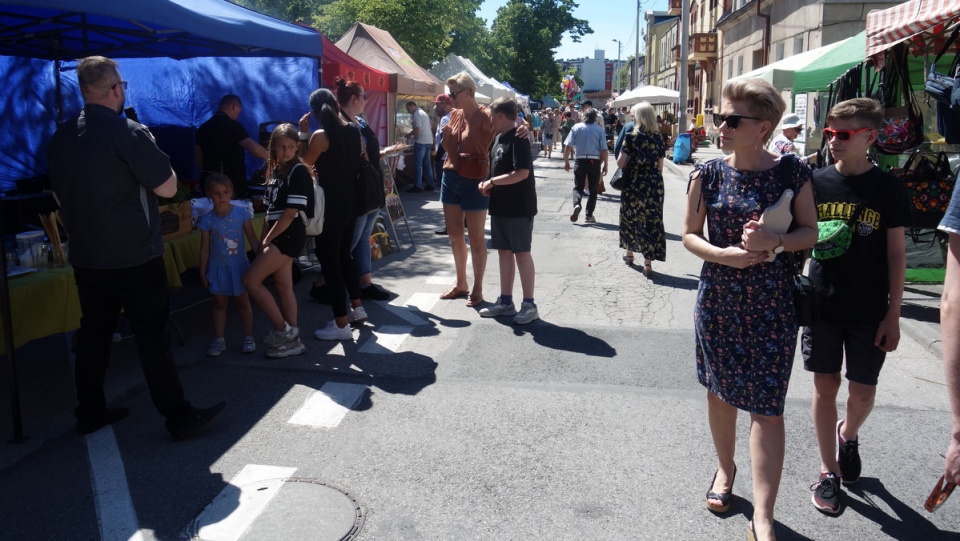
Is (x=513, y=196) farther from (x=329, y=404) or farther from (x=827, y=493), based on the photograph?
(x=827, y=493)

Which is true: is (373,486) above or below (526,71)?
below

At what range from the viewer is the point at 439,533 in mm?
3170

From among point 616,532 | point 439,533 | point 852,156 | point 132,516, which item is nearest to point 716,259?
point 852,156

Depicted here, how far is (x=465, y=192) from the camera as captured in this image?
258 inches

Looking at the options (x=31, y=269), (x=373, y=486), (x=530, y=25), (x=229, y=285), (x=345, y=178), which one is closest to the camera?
(x=373, y=486)

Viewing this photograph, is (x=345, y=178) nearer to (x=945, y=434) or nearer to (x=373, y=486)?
(x=373, y=486)

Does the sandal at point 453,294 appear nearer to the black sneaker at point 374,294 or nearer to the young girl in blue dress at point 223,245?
the black sneaker at point 374,294

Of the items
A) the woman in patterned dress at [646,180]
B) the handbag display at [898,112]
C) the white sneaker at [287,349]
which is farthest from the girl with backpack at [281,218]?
the handbag display at [898,112]

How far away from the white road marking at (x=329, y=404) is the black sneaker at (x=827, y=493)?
2.53 meters

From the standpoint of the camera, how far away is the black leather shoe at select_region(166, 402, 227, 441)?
4004 mm

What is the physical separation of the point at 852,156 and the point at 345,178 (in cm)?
361

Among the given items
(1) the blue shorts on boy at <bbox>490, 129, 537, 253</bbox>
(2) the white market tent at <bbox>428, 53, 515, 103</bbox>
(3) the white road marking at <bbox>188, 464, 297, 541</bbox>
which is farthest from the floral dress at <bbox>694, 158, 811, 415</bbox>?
(2) the white market tent at <bbox>428, 53, 515, 103</bbox>

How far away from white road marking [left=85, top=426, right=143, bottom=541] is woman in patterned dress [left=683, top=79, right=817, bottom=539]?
2.55 m

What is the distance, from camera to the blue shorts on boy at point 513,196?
604 centimetres
